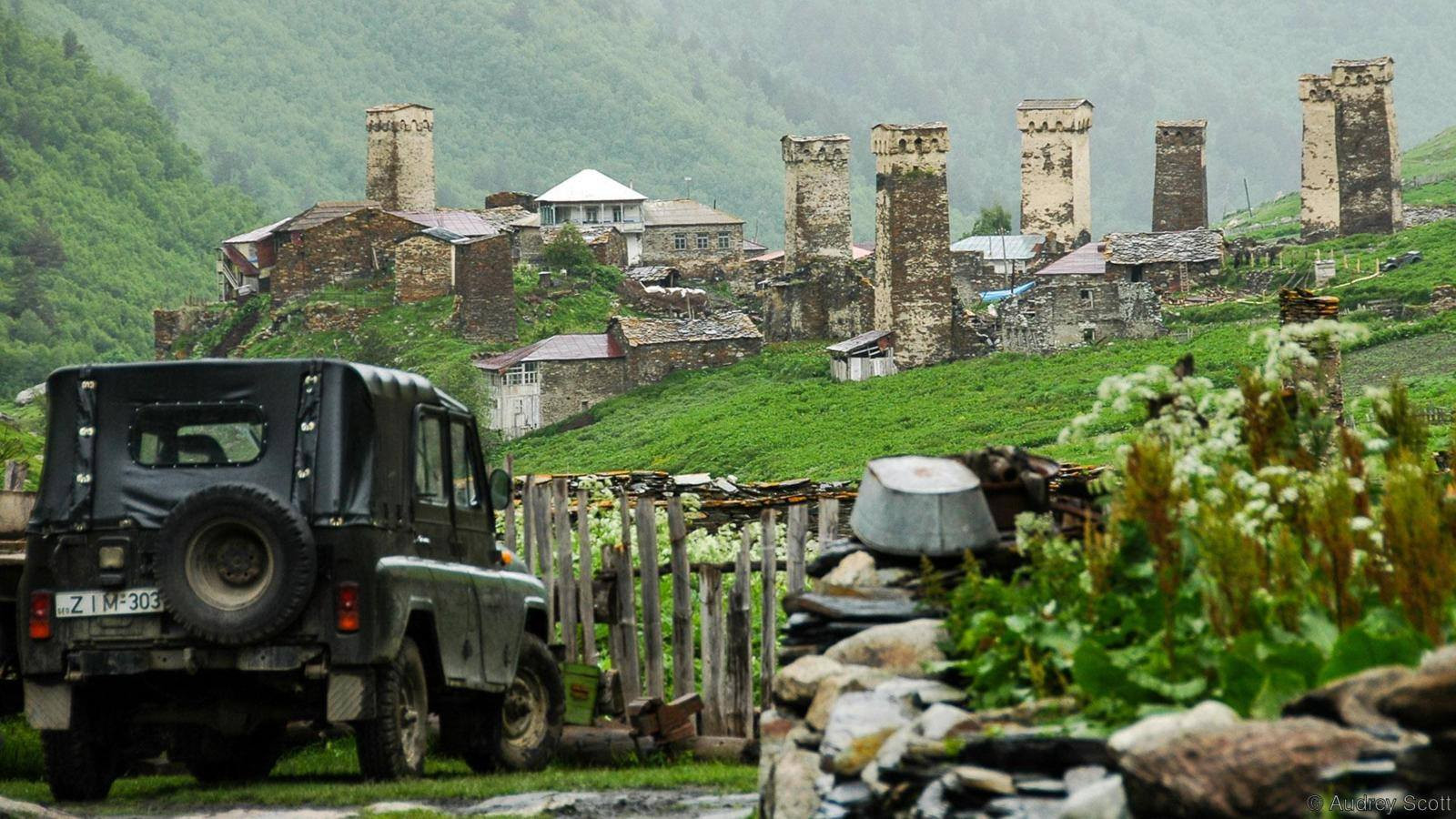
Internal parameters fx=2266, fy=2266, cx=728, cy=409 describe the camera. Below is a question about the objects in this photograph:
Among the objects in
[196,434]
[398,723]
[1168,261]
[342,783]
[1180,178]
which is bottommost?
[342,783]

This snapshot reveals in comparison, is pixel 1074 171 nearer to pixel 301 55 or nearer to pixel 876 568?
pixel 876 568

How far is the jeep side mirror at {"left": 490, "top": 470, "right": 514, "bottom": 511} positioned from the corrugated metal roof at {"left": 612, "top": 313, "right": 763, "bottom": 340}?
176 ft

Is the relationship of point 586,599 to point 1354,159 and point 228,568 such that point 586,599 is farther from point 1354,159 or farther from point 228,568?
point 1354,159

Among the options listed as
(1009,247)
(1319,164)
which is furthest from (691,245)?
(1319,164)

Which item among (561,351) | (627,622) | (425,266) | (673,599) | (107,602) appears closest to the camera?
(107,602)

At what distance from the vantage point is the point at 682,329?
68.6m

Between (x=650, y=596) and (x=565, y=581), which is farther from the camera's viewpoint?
(x=565, y=581)

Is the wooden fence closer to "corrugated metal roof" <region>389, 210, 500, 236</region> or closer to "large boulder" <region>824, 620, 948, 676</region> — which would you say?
"large boulder" <region>824, 620, 948, 676</region>

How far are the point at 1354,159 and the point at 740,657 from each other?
2385 inches

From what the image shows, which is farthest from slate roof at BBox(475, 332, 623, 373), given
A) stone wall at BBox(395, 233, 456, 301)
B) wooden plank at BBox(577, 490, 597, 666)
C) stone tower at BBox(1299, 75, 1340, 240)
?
wooden plank at BBox(577, 490, 597, 666)

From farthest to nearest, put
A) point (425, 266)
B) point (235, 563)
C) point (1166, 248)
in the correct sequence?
point (425, 266) → point (1166, 248) → point (235, 563)

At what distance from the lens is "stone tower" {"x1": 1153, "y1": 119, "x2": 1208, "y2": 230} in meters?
77.7

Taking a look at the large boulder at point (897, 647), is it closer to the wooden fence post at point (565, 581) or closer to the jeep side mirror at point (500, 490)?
the jeep side mirror at point (500, 490)

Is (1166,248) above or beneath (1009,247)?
beneath
